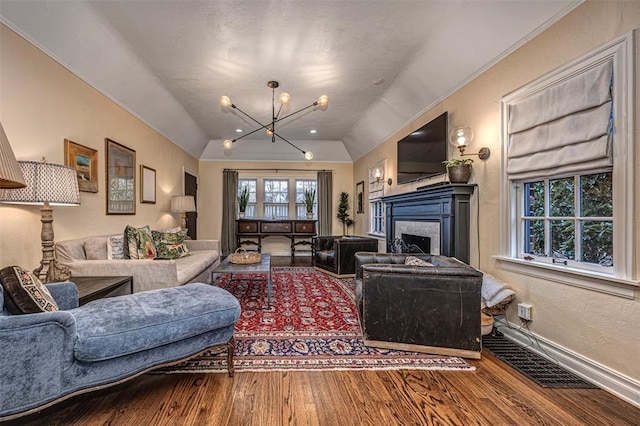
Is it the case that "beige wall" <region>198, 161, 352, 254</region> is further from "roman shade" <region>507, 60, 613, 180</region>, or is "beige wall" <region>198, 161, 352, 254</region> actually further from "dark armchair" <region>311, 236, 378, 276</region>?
"roman shade" <region>507, 60, 613, 180</region>

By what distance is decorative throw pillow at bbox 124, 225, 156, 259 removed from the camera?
3.19m

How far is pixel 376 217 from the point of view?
6.07 m

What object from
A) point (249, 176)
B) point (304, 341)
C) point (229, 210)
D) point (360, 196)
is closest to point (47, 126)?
point (304, 341)

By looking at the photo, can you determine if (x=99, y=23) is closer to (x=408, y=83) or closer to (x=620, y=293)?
(x=408, y=83)

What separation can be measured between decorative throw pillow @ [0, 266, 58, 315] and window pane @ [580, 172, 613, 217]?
10.9ft

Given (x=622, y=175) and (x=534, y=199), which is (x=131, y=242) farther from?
(x=622, y=175)

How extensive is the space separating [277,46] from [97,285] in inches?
→ 109

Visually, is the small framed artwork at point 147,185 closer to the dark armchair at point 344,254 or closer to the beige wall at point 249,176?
the beige wall at point 249,176

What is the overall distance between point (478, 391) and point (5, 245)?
3.44m

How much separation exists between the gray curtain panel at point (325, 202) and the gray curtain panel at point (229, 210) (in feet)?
6.90

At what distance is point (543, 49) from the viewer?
218cm

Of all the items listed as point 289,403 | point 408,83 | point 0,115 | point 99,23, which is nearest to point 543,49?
point 408,83

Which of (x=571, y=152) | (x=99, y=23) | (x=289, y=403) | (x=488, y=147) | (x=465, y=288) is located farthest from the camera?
(x=488, y=147)

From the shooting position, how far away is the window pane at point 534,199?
7.75 feet
